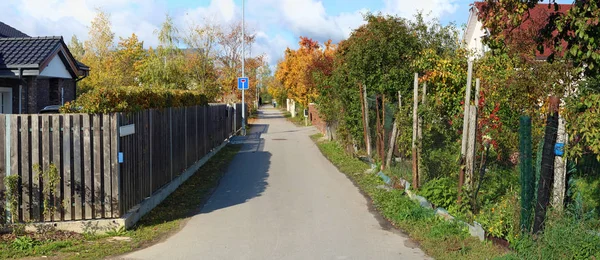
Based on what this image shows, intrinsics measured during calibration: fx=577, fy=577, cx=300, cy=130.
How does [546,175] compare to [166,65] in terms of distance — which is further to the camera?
[166,65]

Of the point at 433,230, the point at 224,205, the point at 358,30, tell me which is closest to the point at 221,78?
the point at 358,30

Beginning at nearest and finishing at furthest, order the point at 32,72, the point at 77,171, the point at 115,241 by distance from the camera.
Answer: the point at 115,241
the point at 77,171
the point at 32,72

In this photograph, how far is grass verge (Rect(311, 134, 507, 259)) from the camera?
709 centimetres

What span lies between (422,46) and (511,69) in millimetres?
6980

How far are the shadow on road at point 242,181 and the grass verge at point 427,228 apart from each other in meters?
2.52

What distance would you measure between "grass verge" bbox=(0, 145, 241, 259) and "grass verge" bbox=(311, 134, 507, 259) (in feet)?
11.4

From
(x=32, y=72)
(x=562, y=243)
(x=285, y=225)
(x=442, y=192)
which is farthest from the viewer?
(x=32, y=72)

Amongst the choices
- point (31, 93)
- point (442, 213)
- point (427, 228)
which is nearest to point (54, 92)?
point (31, 93)

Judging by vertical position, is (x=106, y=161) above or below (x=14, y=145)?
below

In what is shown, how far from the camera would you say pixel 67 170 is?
8.38 m

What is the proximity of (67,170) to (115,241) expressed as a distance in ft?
4.38

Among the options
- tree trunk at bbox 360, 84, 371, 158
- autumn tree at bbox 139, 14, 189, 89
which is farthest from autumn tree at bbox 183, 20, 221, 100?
tree trunk at bbox 360, 84, 371, 158

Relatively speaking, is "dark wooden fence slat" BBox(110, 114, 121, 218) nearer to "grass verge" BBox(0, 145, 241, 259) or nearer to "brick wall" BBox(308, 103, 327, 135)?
"grass verge" BBox(0, 145, 241, 259)

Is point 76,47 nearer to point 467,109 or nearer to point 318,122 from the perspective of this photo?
point 318,122
